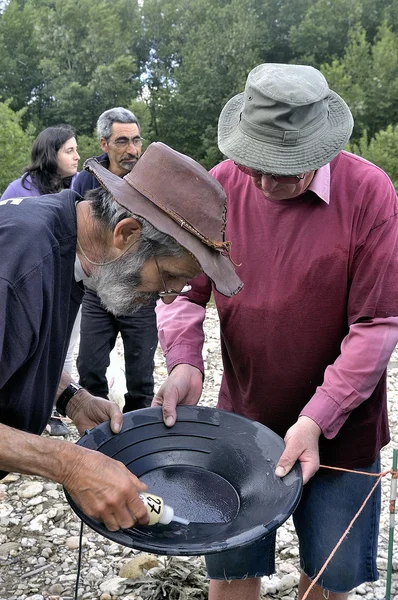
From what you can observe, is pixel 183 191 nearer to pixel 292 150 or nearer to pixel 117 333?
pixel 292 150

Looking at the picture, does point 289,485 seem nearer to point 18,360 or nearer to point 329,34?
point 18,360

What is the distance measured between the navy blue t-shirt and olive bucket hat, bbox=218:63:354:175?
2.06 ft

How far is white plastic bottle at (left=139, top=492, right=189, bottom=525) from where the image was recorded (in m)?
1.89

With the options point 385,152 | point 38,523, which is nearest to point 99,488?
point 38,523

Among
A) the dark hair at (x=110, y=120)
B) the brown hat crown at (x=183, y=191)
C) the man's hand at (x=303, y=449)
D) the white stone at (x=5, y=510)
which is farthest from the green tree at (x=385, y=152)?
the brown hat crown at (x=183, y=191)

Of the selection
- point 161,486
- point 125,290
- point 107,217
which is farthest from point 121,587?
point 107,217

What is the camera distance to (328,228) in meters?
2.22

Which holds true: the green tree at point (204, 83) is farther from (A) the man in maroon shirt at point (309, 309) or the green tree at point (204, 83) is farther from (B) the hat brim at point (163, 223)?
(B) the hat brim at point (163, 223)

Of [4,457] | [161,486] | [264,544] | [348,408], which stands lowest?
[264,544]

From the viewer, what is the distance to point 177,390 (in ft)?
8.05

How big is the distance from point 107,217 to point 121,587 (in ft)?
7.53

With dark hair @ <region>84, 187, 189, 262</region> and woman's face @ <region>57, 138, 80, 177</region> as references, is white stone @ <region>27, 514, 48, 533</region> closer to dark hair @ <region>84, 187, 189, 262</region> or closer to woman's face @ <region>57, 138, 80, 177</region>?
dark hair @ <region>84, 187, 189, 262</region>

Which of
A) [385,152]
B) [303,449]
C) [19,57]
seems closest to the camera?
[303,449]

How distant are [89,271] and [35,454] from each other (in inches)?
23.6
